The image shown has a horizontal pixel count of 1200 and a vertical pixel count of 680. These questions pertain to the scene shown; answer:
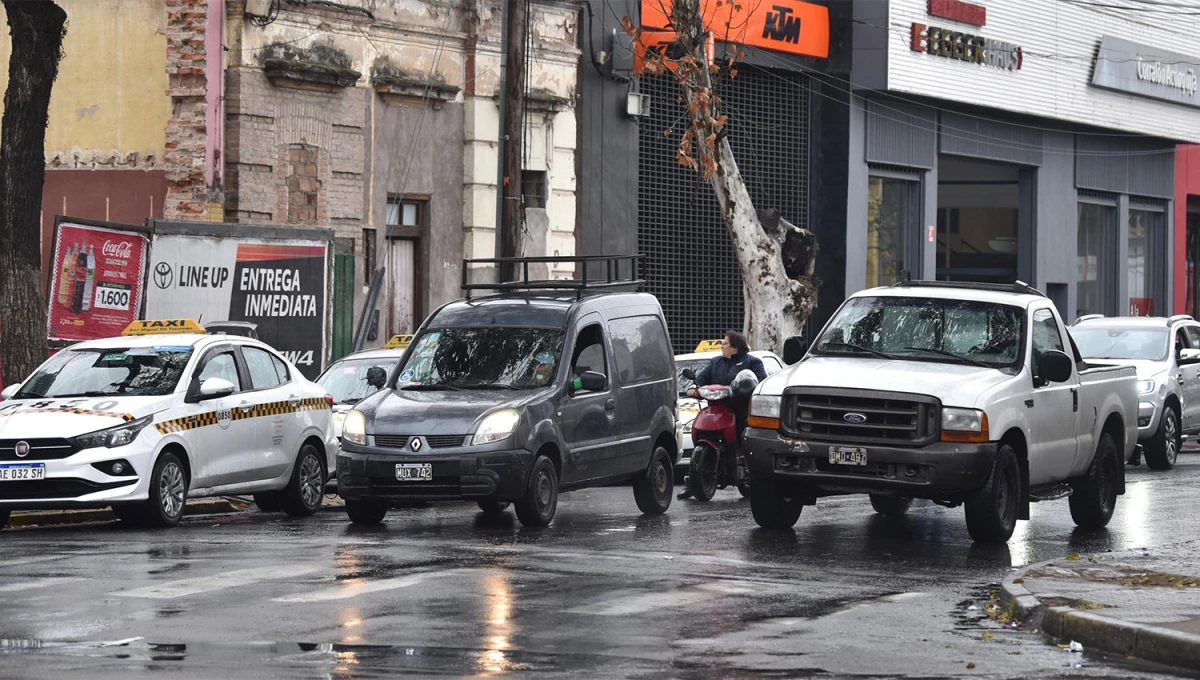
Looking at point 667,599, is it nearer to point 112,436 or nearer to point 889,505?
point 112,436

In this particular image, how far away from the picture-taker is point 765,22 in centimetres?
3556

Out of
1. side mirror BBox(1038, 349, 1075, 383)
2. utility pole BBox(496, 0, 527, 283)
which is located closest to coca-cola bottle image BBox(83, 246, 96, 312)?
utility pole BBox(496, 0, 527, 283)

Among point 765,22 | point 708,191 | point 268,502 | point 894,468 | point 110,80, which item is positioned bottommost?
point 268,502

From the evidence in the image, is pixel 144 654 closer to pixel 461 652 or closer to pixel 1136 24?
pixel 461 652

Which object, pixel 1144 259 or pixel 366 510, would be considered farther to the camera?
pixel 1144 259

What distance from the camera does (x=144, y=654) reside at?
361 inches

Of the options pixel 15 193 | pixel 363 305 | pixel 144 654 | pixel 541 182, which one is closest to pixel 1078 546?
pixel 144 654

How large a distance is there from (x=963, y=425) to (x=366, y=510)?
5079 millimetres

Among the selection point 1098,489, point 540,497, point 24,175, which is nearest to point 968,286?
point 1098,489

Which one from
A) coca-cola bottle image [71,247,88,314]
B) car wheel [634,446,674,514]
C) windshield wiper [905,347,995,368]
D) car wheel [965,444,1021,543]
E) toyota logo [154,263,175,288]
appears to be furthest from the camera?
toyota logo [154,263,175,288]

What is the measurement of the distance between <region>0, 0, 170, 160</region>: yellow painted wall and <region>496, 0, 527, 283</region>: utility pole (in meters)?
4.71

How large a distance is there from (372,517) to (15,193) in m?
5.70

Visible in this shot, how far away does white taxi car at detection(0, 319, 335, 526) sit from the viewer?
16.0m

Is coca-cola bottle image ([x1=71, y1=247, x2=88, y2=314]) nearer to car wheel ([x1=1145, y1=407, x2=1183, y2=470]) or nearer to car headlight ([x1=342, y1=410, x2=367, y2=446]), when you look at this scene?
car headlight ([x1=342, y1=410, x2=367, y2=446])
